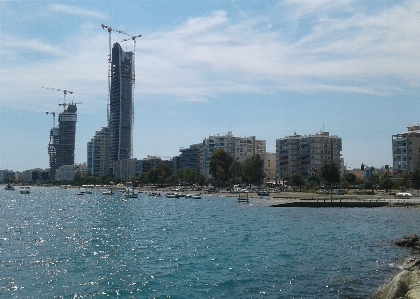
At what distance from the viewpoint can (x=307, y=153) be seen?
184m

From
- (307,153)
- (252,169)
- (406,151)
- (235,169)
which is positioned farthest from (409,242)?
(235,169)

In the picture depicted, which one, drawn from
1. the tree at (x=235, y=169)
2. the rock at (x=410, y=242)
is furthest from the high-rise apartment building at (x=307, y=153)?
the rock at (x=410, y=242)

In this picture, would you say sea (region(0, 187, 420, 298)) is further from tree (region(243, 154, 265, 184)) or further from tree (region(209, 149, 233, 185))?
tree (region(209, 149, 233, 185))

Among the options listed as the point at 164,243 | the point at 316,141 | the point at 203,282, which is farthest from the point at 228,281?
the point at 316,141

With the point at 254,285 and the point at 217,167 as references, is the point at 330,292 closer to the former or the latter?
the point at 254,285

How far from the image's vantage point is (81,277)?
97.5 ft

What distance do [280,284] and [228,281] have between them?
11.3 ft

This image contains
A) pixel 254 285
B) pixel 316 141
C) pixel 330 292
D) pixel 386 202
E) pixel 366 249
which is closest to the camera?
pixel 330 292

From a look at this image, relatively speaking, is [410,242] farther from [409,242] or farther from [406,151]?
[406,151]

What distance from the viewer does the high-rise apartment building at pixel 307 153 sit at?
593ft

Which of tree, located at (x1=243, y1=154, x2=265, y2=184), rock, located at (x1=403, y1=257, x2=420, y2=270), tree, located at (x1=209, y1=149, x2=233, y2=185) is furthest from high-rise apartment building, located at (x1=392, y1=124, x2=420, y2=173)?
rock, located at (x1=403, y1=257, x2=420, y2=270)

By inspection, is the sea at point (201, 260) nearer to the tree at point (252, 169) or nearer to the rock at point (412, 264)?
the rock at point (412, 264)

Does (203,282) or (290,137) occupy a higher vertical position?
(290,137)

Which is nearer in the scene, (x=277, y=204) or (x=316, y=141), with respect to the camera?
(x=277, y=204)
